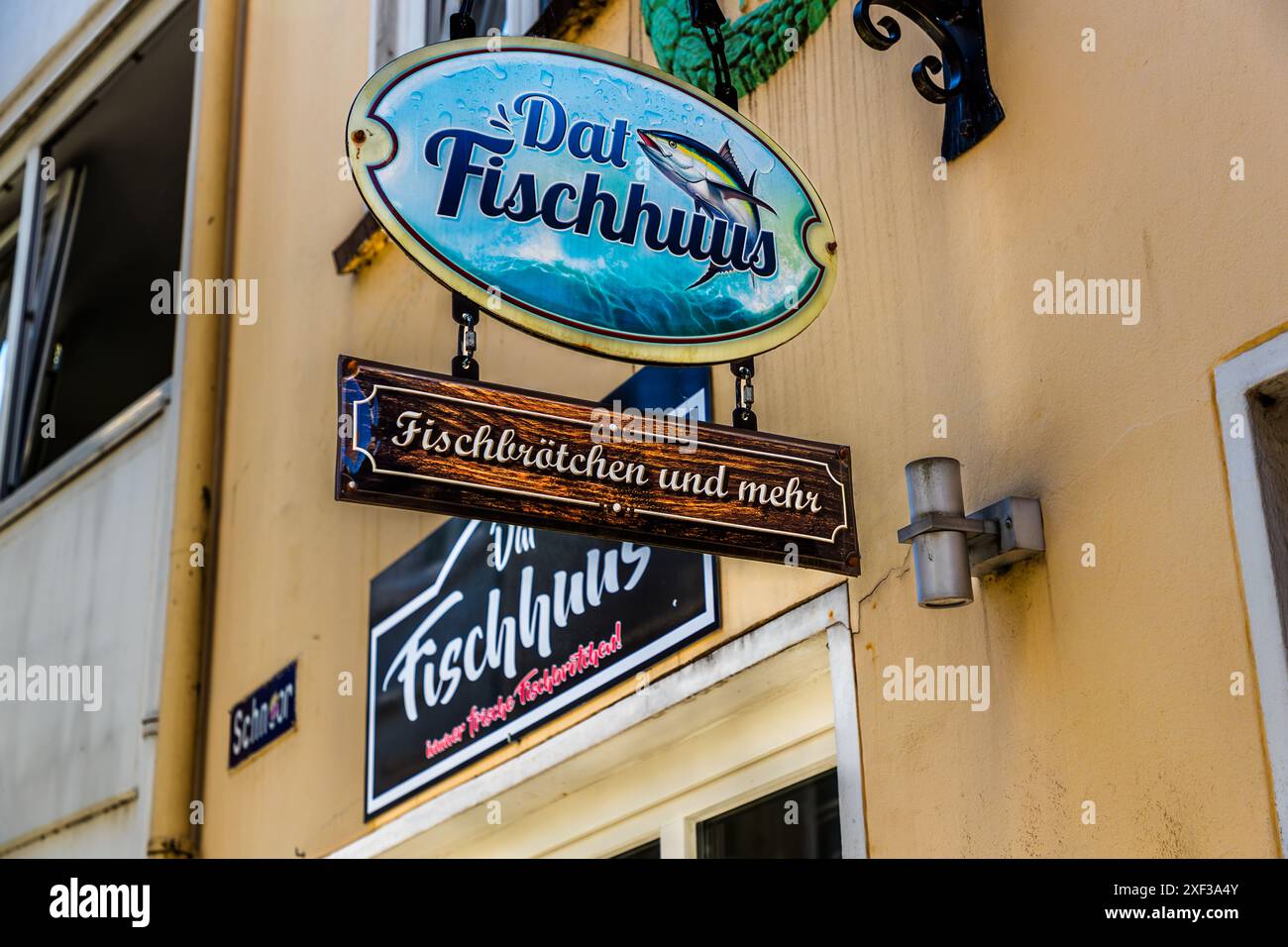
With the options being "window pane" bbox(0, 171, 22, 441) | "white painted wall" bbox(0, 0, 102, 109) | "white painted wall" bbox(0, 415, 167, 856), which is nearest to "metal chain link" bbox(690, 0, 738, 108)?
"white painted wall" bbox(0, 415, 167, 856)

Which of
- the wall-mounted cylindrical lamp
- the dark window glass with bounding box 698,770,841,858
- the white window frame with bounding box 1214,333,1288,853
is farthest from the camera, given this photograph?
the dark window glass with bounding box 698,770,841,858

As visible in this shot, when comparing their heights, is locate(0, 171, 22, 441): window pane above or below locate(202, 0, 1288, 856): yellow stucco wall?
above

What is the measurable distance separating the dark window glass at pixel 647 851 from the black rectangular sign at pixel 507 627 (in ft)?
1.45

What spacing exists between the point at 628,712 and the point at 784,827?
18.8 inches

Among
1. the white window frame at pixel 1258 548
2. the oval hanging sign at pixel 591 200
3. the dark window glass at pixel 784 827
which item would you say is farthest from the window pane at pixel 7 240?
the white window frame at pixel 1258 548

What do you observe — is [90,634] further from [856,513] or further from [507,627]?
[856,513]

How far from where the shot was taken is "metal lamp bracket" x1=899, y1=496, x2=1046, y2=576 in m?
3.13

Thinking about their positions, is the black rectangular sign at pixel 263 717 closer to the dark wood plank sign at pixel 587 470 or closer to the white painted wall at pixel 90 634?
the white painted wall at pixel 90 634

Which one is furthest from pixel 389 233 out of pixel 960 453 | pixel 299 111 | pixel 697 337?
pixel 299 111

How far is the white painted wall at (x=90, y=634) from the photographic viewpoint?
6.84 meters

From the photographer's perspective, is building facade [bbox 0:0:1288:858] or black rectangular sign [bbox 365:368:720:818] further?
black rectangular sign [bbox 365:368:720:818]

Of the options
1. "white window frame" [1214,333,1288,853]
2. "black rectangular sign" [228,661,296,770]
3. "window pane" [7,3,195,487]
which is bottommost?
"white window frame" [1214,333,1288,853]

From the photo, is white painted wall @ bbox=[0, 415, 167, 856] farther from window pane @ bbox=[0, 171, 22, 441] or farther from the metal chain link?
the metal chain link

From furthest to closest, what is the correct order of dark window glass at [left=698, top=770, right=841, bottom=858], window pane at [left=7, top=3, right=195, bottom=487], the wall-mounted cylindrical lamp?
window pane at [left=7, top=3, right=195, bottom=487], dark window glass at [left=698, top=770, right=841, bottom=858], the wall-mounted cylindrical lamp
